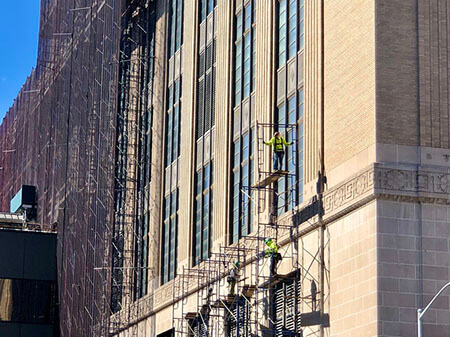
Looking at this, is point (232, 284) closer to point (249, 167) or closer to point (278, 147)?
point (249, 167)

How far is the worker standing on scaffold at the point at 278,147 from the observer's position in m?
33.3

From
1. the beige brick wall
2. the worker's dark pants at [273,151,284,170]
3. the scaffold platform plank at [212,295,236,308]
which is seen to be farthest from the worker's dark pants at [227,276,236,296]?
the beige brick wall

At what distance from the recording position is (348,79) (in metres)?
30.8

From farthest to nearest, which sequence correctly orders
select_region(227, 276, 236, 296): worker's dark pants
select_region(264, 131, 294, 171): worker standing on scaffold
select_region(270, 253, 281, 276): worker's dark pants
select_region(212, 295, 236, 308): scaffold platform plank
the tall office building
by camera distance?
select_region(212, 295, 236, 308): scaffold platform plank
select_region(227, 276, 236, 296): worker's dark pants
select_region(270, 253, 281, 276): worker's dark pants
select_region(264, 131, 294, 171): worker standing on scaffold
the tall office building

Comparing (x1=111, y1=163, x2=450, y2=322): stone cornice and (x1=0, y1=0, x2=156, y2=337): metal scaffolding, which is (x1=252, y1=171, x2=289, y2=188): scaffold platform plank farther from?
(x1=0, y1=0, x2=156, y2=337): metal scaffolding

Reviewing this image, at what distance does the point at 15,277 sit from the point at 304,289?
114 feet

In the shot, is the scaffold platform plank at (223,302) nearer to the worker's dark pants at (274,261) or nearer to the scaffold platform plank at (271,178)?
the worker's dark pants at (274,261)

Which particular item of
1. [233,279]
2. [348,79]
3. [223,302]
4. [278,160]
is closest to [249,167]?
[233,279]

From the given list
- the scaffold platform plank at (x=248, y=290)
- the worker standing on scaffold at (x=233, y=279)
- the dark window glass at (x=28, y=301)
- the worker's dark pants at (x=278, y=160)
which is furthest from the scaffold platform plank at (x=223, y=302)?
the dark window glass at (x=28, y=301)

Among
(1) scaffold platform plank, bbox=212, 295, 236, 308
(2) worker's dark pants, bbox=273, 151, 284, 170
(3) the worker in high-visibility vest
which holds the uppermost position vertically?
(2) worker's dark pants, bbox=273, 151, 284, 170

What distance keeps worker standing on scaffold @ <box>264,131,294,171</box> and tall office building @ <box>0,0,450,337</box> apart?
0.46 metres

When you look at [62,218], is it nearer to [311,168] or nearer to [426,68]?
[311,168]

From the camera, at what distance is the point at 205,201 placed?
145 ft

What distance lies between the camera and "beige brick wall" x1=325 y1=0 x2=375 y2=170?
29.7m
